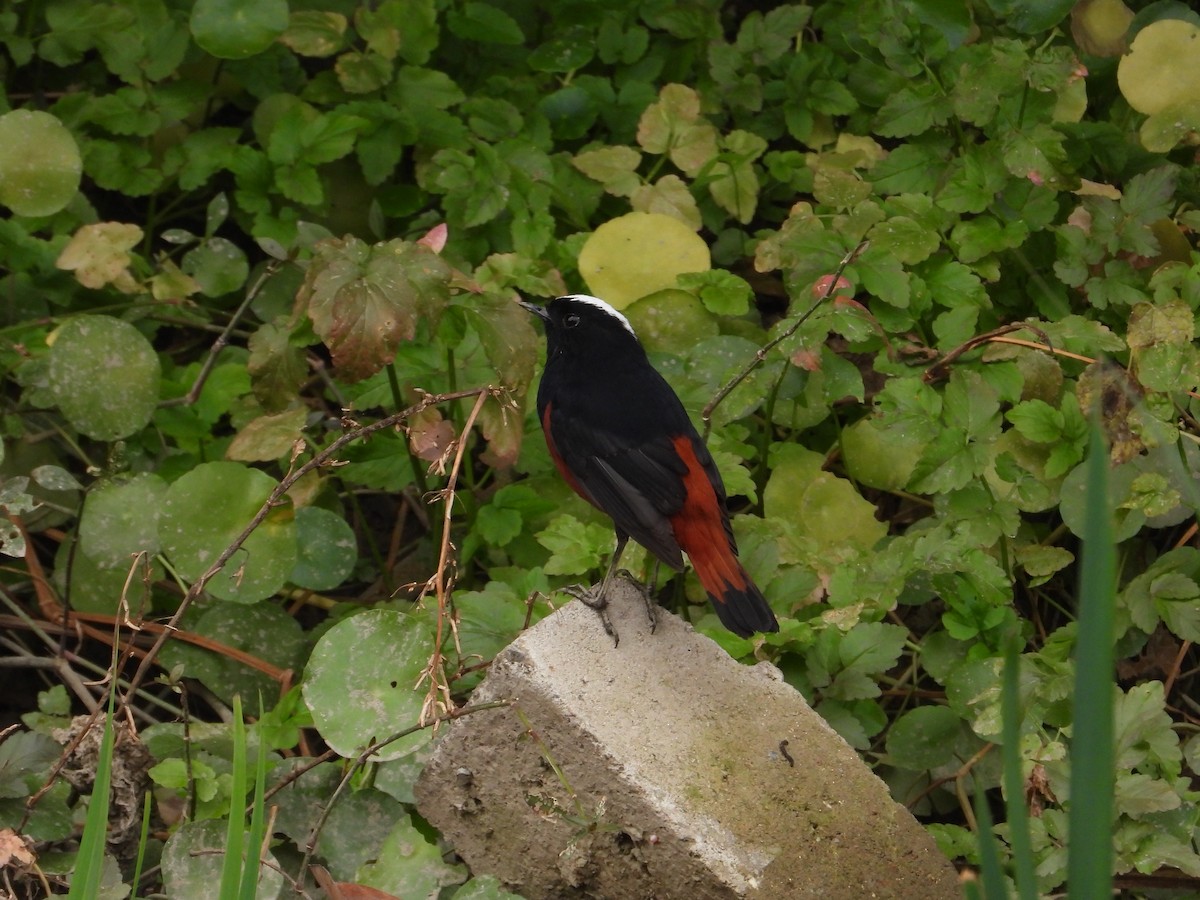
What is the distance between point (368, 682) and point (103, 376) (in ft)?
4.06

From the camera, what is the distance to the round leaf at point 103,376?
3504mm

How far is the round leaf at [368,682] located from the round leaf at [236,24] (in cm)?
204

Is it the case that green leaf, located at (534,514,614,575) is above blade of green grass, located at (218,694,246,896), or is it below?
below

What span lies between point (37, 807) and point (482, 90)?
275cm

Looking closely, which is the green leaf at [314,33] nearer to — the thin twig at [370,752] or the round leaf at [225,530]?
the round leaf at [225,530]

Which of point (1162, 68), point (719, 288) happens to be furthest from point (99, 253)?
point (1162, 68)

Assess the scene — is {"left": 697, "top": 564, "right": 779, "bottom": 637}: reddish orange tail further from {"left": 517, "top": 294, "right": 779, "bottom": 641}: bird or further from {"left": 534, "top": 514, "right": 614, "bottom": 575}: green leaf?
{"left": 534, "top": 514, "right": 614, "bottom": 575}: green leaf

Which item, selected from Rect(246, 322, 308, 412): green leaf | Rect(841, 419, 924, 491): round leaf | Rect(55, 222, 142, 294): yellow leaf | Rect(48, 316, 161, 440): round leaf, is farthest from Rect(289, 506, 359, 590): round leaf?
Rect(841, 419, 924, 491): round leaf

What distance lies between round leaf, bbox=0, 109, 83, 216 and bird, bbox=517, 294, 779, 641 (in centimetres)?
157

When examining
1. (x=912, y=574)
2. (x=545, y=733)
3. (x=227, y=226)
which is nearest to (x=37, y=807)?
(x=545, y=733)

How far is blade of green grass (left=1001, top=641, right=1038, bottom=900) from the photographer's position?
4.14 feet

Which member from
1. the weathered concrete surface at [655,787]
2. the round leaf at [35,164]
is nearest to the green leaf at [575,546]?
the weathered concrete surface at [655,787]

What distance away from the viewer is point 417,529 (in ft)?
14.4

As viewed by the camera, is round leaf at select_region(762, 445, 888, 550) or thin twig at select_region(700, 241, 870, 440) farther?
round leaf at select_region(762, 445, 888, 550)
